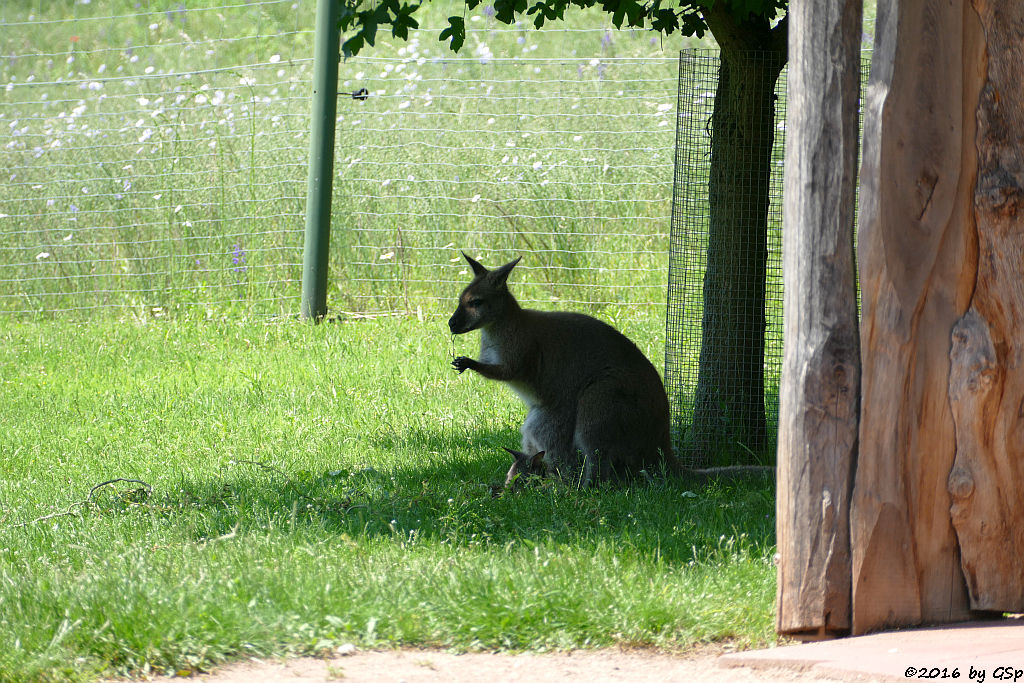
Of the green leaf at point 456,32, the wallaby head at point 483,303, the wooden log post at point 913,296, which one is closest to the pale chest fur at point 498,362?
the wallaby head at point 483,303

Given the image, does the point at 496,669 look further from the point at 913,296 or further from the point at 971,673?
the point at 913,296

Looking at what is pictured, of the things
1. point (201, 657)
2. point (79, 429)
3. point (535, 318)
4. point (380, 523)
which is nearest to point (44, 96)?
point (79, 429)

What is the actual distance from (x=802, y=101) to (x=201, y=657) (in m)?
2.79

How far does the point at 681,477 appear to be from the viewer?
6.35 m

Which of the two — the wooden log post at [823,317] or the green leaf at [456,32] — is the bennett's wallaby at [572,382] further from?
the wooden log post at [823,317]

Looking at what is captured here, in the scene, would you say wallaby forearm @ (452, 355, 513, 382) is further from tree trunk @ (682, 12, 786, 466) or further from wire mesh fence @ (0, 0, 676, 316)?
wire mesh fence @ (0, 0, 676, 316)

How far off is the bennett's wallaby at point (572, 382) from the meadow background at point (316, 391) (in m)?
0.34

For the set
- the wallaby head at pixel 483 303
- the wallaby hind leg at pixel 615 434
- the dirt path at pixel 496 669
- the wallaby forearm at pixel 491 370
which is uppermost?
the wallaby head at pixel 483 303

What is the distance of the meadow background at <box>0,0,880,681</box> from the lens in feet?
13.5

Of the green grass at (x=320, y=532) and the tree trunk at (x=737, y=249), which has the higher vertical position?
the tree trunk at (x=737, y=249)

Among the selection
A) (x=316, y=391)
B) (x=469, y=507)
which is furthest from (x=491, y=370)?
(x=316, y=391)

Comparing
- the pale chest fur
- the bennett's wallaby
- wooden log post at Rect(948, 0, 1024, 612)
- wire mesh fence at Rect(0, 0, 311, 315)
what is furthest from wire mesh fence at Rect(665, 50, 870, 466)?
wire mesh fence at Rect(0, 0, 311, 315)

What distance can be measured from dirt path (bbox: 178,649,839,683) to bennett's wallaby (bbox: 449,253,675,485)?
2.42 metres

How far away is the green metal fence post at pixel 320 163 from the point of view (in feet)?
36.0
